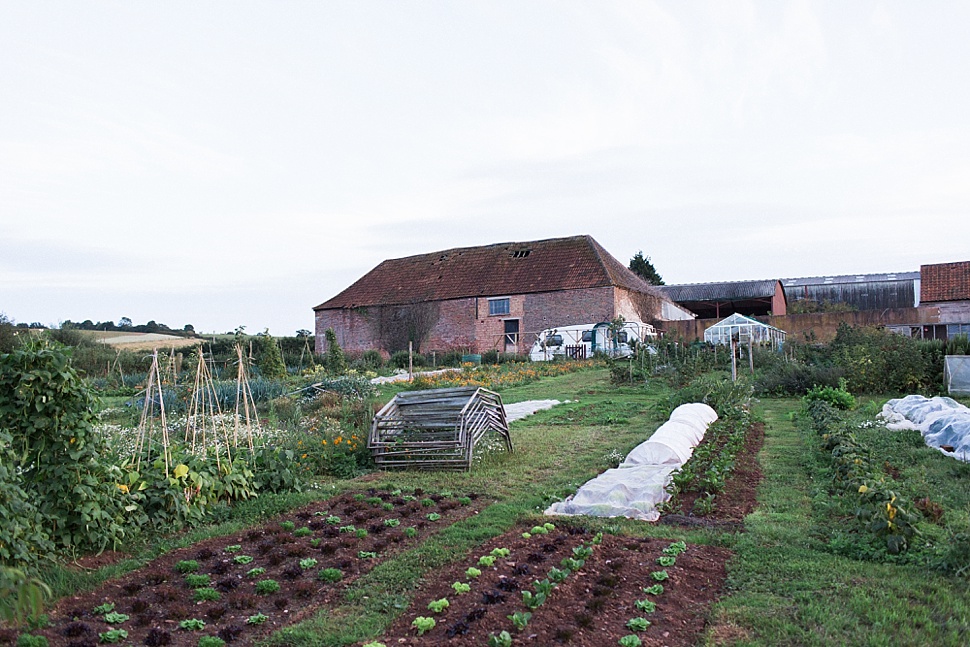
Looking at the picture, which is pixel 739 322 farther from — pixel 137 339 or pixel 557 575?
pixel 137 339

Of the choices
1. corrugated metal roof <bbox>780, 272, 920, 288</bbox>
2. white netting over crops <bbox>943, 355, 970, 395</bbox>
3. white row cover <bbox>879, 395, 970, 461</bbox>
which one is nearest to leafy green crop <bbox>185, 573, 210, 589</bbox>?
white row cover <bbox>879, 395, 970, 461</bbox>

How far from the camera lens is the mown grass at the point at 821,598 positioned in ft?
12.0

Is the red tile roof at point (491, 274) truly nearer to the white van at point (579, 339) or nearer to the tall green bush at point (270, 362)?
the white van at point (579, 339)

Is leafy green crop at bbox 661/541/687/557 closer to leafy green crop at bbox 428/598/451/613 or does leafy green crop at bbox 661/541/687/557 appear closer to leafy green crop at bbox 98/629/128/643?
leafy green crop at bbox 428/598/451/613

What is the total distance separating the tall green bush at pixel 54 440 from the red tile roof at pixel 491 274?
26.9 meters

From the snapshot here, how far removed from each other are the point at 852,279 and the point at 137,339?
41.0 m

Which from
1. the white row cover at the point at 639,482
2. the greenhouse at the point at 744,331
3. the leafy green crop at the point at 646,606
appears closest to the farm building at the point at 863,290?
the greenhouse at the point at 744,331

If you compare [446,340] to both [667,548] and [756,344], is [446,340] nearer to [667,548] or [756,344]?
[756,344]

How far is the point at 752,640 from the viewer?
11.9 feet

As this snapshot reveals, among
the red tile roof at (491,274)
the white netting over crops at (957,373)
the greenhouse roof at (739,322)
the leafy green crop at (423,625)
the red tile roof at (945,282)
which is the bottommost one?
the leafy green crop at (423,625)

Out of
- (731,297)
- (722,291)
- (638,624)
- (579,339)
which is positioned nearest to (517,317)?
(579,339)

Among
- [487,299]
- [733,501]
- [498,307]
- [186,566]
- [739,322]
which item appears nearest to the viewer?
[186,566]

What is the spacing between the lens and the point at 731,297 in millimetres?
41219

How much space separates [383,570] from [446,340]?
30.0 metres
